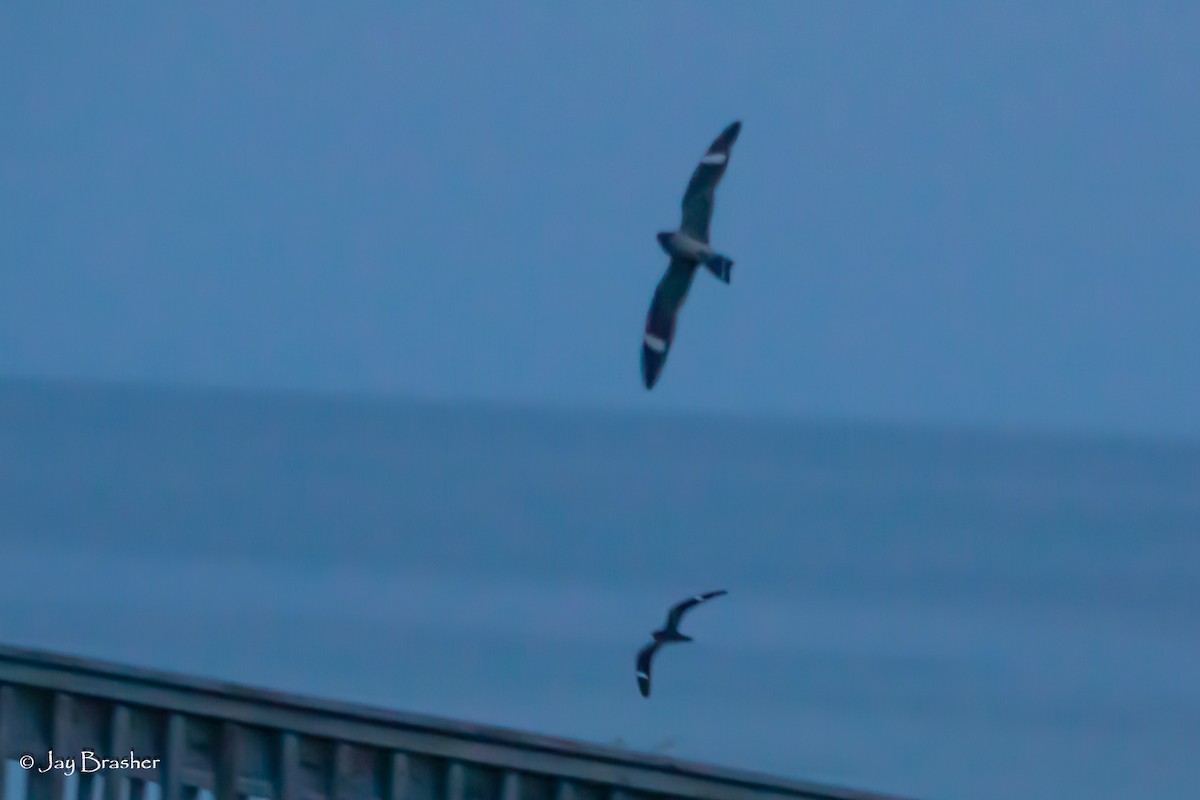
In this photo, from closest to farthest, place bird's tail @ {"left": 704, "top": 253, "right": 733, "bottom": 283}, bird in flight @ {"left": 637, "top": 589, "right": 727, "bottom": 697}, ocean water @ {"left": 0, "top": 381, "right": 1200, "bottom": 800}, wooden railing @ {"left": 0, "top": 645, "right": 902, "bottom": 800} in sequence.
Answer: wooden railing @ {"left": 0, "top": 645, "right": 902, "bottom": 800} → bird in flight @ {"left": 637, "top": 589, "right": 727, "bottom": 697} → bird's tail @ {"left": 704, "top": 253, "right": 733, "bottom": 283} → ocean water @ {"left": 0, "top": 381, "right": 1200, "bottom": 800}

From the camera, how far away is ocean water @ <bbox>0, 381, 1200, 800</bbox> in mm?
9680

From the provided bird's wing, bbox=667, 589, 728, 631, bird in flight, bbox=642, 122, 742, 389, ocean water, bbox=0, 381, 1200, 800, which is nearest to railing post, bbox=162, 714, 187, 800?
bird's wing, bbox=667, 589, 728, 631

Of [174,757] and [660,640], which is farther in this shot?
[660,640]

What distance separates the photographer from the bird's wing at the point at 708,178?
292 cm

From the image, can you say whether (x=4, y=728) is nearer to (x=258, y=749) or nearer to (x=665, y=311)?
(x=258, y=749)

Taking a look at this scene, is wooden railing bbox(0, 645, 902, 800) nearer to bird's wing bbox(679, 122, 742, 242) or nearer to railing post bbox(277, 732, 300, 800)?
railing post bbox(277, 732, 300, 800)

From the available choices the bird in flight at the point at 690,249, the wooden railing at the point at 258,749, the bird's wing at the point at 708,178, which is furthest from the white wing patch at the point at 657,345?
the wooden railing at the point at 258,749

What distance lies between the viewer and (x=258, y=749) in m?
1.72

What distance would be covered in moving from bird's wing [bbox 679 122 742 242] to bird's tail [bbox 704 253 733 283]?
8 centimetres

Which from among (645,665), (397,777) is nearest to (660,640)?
(645,665)

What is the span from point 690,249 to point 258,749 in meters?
1.57

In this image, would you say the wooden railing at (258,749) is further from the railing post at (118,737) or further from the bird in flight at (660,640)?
the bird in flight at (660,640)

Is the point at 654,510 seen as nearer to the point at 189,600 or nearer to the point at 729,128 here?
the point at 189,600

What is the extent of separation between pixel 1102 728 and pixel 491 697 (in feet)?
13.8
